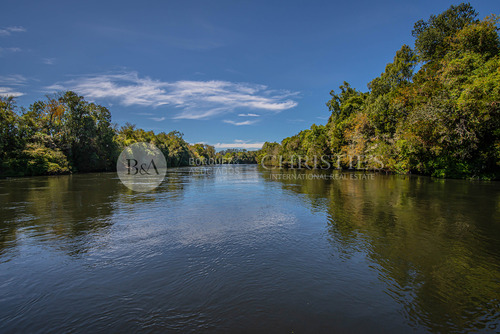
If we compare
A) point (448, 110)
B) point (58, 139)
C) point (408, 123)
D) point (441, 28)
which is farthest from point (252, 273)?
point (58, 139)

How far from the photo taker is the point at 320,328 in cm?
372

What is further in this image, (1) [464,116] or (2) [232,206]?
(1) [464,116]

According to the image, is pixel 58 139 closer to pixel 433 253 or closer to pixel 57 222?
pixel 57 222

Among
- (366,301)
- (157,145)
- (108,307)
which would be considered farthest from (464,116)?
(157,145)

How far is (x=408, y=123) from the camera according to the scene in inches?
1145

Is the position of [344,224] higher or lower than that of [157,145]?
lower

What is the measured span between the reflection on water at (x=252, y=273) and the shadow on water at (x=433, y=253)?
0.03m

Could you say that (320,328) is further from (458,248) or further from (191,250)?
(458,248)

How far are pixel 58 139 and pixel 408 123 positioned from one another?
5934 cm

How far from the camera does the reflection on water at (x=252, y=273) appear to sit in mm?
3988

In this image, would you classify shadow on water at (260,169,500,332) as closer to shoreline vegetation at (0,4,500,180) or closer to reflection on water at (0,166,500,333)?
reflection on water at (0,166,500,333)

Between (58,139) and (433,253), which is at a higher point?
(58,139)

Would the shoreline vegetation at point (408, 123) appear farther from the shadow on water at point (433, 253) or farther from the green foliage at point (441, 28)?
the shadow on water at point (433, 253)

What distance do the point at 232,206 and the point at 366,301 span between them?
9915 mm
